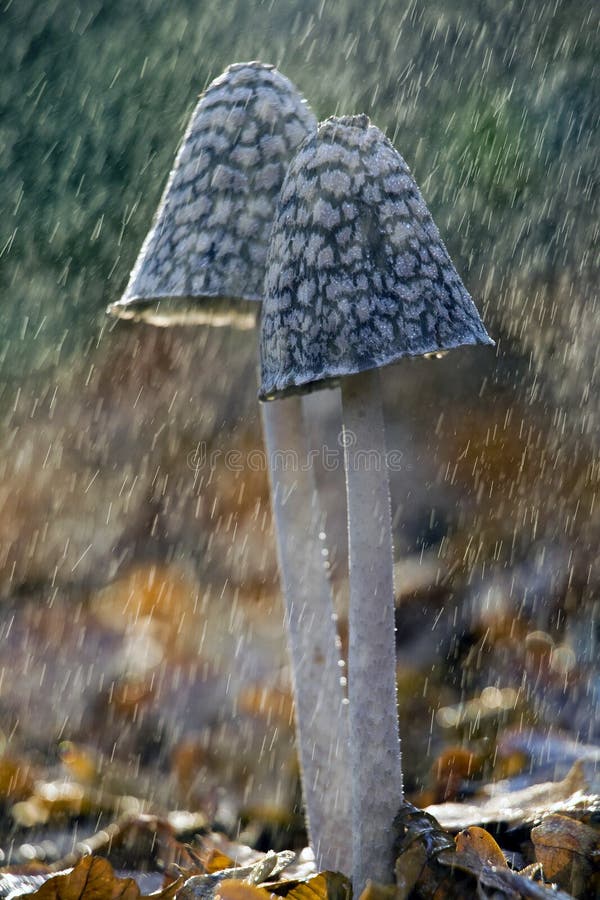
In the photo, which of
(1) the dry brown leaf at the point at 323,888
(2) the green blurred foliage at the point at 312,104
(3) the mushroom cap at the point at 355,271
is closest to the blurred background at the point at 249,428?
(2) the green blurred foliage at the point at 312,104

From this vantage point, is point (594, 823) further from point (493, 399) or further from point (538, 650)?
point (493, 399)

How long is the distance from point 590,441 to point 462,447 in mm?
663

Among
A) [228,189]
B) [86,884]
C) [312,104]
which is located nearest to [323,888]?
[86,884]

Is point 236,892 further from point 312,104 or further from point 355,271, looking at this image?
point 312,104

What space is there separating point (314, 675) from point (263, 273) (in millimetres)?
1062

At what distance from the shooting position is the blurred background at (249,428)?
375 cm

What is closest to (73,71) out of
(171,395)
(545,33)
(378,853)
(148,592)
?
(171,395)

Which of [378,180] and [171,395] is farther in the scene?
[171,395]

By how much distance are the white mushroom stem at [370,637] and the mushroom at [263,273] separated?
1.05 ft

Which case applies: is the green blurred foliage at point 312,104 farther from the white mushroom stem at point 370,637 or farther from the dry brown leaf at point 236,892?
the dry brown leaf at point 236,892

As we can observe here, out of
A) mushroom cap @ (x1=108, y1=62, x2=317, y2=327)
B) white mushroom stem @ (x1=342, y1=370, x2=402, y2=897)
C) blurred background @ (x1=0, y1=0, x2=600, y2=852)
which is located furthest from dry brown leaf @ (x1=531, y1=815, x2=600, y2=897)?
mushroom cap @ (x1=108, y1=62, x2=317, y2=327)

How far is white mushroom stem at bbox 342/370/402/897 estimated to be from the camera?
2.20 metres

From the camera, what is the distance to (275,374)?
7.19 ft

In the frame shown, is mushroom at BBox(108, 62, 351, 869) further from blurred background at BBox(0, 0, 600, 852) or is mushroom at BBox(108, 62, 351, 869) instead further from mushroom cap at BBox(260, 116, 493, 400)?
blurred background at BBox(0, 0, 600, 852)
